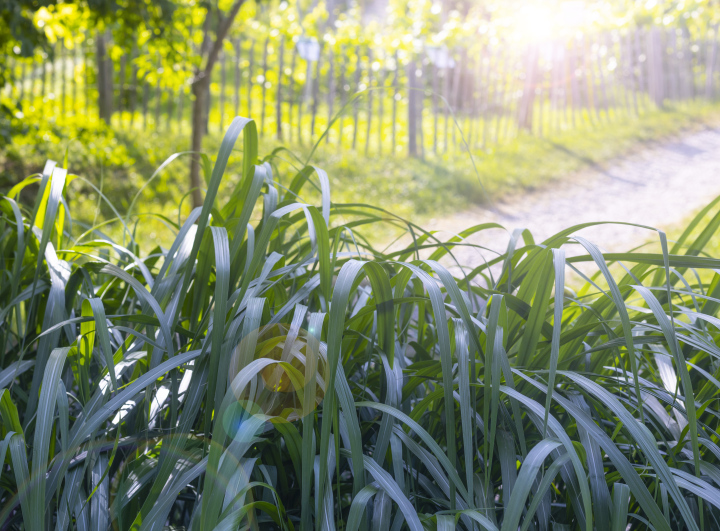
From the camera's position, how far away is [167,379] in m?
1.01

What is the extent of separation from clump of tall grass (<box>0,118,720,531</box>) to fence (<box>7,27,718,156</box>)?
15.4 feet

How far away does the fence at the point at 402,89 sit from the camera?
22.6 feet

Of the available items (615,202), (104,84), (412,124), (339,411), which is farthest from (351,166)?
(339,411)

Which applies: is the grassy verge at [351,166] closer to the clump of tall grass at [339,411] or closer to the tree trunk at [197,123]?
the tree trunk at [197,123]

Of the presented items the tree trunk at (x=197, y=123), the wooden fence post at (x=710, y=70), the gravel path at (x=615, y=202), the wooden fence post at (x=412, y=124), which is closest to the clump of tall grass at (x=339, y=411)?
the tree trunk at (x=197, y=123)

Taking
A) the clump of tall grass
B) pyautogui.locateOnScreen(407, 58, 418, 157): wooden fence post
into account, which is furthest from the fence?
the clump of tall grass

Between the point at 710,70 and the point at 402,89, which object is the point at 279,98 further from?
the point at 710,70

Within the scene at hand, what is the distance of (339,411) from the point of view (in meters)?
0.92

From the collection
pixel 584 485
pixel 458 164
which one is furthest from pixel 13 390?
→ pixel 458 164

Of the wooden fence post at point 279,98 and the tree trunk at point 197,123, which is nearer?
the tree trunk at point 197,123

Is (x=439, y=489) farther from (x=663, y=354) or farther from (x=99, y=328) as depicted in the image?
(x=99, y=328)

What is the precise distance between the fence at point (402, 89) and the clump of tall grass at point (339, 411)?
4701mm

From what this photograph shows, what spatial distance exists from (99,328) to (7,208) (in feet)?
2.35

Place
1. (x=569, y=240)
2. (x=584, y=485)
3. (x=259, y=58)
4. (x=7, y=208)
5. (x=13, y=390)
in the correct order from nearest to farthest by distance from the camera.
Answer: (x=584, y=485), (x=569, y=240), (x=13, y=390), (x=7, y=208), (x=259, y=58)
